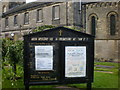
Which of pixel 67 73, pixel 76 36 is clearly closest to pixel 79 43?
pixel 76 36

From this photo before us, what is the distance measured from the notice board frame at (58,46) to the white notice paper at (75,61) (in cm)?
13

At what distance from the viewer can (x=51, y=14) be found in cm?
2539

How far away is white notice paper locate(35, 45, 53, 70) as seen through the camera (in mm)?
6379

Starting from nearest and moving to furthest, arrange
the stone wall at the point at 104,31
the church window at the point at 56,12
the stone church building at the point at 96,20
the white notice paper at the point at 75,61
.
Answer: the white notice paper at the point at 75,61 → the stone wall at the point at 104,31 → the stone church building at the point at 96,20 → the church window at the point at 56,12

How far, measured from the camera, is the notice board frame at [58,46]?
249 inches

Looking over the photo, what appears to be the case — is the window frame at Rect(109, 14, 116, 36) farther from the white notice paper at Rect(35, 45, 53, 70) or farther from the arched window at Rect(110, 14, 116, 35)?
the white notice paper at Rect(35, 45, 53, 70)

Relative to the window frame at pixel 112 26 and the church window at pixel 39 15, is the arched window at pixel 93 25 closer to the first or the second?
the window frame at pixel 112 26

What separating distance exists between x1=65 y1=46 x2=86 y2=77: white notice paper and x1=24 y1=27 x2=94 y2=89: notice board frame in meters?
0.13

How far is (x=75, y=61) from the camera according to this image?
6.75m

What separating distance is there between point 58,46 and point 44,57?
672 millimetres

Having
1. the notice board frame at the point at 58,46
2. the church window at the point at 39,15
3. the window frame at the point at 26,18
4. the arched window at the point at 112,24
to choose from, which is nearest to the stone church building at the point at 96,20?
the arched window at the point at 112,24

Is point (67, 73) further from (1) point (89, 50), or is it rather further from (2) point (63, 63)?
(1) point (89, 50)

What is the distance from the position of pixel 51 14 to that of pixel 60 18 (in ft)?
7.70

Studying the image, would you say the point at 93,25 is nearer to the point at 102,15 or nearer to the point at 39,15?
the point at 102,15
